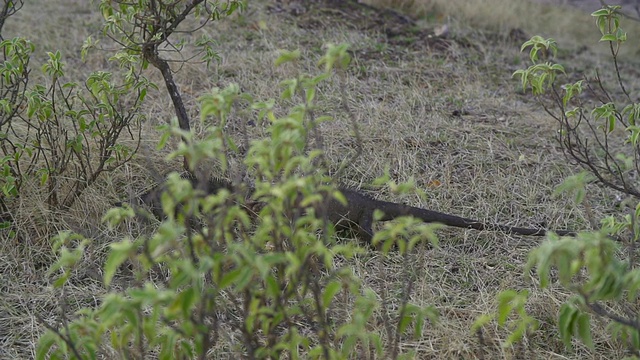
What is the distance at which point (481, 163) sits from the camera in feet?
13.6

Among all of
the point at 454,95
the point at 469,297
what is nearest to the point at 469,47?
the point at 454,95

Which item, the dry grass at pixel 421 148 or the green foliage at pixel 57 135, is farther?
the green foliage at pixel 57 135

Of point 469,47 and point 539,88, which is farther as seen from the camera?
point 469,47

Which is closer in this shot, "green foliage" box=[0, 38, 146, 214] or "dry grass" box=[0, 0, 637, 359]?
"dry grass" box=[0, 0, 637, 359]

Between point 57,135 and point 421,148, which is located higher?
point 421,148

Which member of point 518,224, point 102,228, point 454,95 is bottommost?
point 102,228

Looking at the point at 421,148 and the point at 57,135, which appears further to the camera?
the point at 421,148

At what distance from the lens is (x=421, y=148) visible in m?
4.27

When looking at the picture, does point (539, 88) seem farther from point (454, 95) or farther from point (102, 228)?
point (454, 95)

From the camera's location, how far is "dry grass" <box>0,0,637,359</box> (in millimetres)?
2898

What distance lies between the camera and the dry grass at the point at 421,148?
2.90m

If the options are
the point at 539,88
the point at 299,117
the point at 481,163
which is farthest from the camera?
the point at 481,163

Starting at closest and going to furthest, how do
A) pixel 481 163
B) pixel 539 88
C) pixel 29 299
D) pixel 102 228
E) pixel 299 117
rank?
pixel 299 117, pixel 539 88, pixel 29 299, pixel 102 228, pixel 481 163

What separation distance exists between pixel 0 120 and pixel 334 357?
8.27ft
